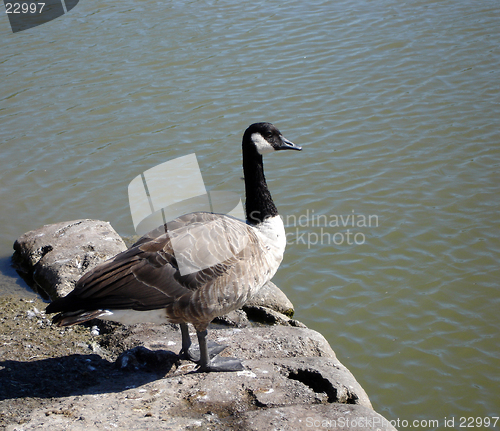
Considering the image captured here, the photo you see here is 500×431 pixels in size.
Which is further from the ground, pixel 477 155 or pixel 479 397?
pixel 477 155

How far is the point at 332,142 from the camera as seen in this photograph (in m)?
9.90

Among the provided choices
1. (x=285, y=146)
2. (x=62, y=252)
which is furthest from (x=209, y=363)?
(x=62, y=252)

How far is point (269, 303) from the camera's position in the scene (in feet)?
20.6

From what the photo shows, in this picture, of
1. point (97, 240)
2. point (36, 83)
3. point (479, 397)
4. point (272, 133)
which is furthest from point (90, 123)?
point (479, 397)

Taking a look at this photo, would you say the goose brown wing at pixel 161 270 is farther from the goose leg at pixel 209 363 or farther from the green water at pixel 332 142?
the green water at pixel 332 142

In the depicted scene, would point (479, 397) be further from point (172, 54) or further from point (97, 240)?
point (172, 54)

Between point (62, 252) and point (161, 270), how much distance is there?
2.87 meters

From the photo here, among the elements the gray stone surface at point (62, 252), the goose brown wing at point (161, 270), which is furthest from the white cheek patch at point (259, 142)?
the gray stone surface at point (62, 252)

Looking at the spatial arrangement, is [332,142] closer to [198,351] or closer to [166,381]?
[198,351]

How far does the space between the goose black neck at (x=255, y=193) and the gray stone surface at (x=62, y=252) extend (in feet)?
7.34

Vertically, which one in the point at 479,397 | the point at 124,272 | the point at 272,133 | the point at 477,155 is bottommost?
the point at 479,397

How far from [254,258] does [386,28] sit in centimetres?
1083

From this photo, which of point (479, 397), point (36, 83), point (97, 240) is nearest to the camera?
point (479, 397)

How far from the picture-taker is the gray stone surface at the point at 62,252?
640 centimetres
